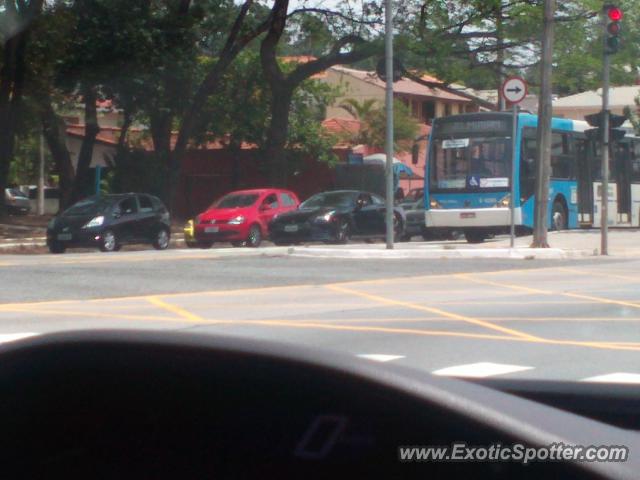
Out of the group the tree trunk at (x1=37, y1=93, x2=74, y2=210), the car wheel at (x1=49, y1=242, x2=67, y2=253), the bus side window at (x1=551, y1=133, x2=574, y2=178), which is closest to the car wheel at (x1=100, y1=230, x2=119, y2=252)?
the car wheel at (x1=49, y1=242, x2=67, y2=253)

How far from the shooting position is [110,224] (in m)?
28.7

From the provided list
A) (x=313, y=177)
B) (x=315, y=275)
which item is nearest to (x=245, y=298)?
(x=315, y=275)

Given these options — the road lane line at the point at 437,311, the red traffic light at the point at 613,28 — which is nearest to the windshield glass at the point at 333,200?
the red traffic light at the point at 613,28

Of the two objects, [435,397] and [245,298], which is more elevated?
[435,397]

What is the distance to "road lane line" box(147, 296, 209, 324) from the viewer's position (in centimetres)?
1301

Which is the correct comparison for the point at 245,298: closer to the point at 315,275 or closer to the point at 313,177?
the point at 315,275

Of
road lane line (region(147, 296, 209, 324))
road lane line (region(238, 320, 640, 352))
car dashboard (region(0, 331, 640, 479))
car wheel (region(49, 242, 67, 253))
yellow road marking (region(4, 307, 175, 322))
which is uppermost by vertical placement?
car dashboard (region(0, 331, 640, 479))

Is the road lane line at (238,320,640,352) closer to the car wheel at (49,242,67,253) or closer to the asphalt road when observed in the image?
the asphalt road

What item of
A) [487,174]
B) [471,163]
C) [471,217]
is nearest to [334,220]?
[471,217]

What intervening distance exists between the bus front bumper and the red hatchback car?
4275 mm

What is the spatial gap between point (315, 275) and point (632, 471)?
56.1ft

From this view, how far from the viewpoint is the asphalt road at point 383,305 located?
10.6 m

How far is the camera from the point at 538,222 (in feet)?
79.6

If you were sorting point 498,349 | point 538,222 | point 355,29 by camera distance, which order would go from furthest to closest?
point 355,29 < point 538,222 < point 498,349
